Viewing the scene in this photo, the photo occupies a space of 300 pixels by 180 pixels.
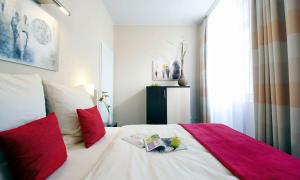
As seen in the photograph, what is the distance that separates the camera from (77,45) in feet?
6.06

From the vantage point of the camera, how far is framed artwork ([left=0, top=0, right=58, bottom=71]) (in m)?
0.94

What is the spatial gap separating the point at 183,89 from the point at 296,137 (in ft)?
6.74

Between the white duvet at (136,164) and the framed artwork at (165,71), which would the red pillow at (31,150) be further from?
the framed artwork at (165,71)

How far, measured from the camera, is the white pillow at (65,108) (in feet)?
3.65

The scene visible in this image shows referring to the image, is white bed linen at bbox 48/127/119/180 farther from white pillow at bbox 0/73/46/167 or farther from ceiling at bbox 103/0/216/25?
ceiling at bbox 103/0/216/25

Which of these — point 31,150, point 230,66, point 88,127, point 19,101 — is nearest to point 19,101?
point 19,101

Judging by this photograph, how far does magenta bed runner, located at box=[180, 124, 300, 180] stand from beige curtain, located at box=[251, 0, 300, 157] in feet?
1.45

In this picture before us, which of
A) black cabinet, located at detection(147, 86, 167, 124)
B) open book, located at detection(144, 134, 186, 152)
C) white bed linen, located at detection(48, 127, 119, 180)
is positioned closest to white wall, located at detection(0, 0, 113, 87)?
white bed linen, located at detection(48, 127, 119, 180)

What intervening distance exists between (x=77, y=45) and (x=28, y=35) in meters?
0.75

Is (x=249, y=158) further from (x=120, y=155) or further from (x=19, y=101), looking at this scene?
(x=19, y=101)

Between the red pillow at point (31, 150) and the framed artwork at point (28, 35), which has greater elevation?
the framed artwork at point (28, 35)

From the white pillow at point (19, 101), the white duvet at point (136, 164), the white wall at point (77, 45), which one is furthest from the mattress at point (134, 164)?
the white wall at point (77, 45)

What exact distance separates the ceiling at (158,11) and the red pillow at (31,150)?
2716mm

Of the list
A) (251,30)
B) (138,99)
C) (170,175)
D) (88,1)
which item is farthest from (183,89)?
(170,175)
